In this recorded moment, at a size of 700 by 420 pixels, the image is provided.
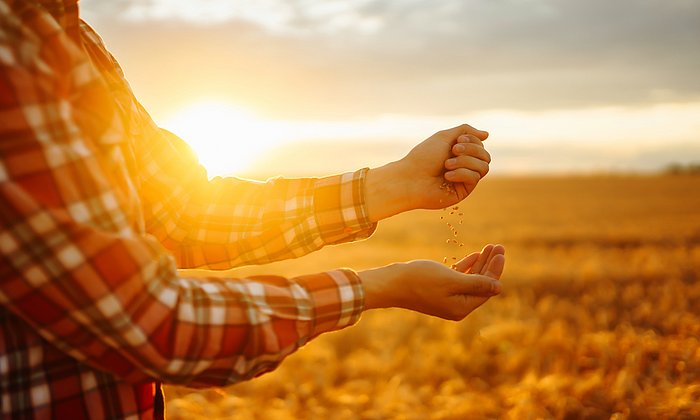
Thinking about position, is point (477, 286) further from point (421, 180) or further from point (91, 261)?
point (91, 261)

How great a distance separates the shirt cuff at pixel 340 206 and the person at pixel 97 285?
1.46 feet

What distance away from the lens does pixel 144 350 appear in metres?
1.09

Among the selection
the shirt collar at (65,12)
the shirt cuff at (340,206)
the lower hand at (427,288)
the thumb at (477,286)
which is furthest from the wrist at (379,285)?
the shirt collar at (65,12)

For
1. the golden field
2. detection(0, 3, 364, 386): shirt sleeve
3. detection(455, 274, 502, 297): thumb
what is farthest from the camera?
the golden field

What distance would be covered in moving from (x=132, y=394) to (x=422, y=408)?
10.0 ft

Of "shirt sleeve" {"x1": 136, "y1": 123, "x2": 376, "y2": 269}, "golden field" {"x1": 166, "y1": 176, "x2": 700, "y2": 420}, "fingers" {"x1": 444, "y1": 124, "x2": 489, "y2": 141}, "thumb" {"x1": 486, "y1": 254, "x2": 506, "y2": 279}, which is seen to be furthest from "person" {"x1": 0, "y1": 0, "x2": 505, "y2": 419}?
"golden field" {"x1": 166, "y1": 176, "x2": 700, "y2": 420}

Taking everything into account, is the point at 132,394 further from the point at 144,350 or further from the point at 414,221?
the point at 414,221

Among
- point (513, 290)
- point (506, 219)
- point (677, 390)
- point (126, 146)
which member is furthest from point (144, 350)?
point (506, 219)

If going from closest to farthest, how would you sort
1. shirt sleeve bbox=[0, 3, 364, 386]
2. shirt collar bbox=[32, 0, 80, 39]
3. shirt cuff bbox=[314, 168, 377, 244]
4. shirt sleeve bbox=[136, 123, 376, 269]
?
1. shirt sleeve bbox=[0, 3, 364, 386]
2. shirt collar bbox=[32, 0, 80, 39]
3. shirt sleeve bbox=[136, 123, 376, 269]
4. shirt cuff bbox=[314, 168, 377, 244]

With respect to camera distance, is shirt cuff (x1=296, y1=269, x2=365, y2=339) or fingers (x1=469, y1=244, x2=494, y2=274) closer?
shirt cuff (x1=296, y1=269, x2=365, y2=339)

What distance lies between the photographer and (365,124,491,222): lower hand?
6.10 feet

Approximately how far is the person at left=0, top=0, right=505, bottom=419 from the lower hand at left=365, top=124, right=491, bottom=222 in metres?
0.43

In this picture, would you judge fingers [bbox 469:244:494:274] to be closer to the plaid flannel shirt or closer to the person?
the person

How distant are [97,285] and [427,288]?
0.70m
